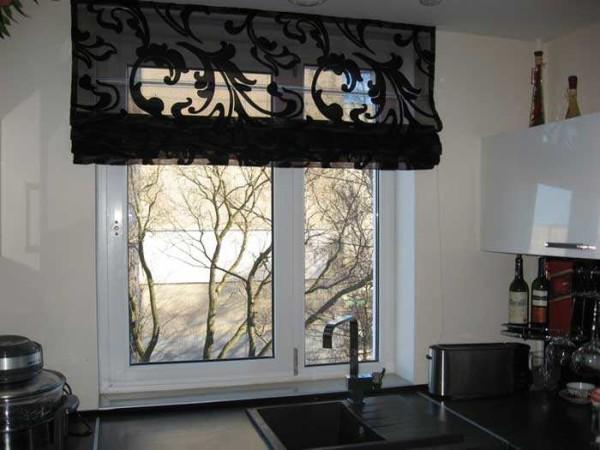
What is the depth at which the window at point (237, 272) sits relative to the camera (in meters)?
2.35

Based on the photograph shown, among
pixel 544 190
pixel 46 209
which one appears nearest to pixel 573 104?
pixel 544 190

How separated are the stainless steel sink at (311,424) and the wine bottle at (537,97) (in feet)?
4.54

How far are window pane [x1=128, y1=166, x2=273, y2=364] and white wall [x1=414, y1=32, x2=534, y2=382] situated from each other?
662 mm

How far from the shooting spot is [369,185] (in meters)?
2.65

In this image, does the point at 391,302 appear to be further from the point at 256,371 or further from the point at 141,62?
the point at 141,62

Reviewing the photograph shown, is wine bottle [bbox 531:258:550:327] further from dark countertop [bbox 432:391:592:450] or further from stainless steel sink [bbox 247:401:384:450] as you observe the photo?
stainless steel sink [bbox 247:401:384:450]

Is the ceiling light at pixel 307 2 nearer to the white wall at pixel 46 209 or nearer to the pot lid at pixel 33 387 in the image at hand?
the white wall at pixel 46 209

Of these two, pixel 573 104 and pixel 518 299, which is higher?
pixel 573 104

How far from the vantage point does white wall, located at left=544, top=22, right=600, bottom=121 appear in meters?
2.39

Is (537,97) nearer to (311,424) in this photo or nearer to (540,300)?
(540,300)

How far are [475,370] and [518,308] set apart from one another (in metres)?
0.34

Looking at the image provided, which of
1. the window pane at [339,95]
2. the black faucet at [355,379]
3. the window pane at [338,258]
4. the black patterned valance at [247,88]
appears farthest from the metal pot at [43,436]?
the window pane at [339,95]

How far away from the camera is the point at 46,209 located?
2119mm

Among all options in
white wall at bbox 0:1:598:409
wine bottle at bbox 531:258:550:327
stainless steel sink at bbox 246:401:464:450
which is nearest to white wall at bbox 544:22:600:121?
wine bottle at bbox 531:258:550:327
